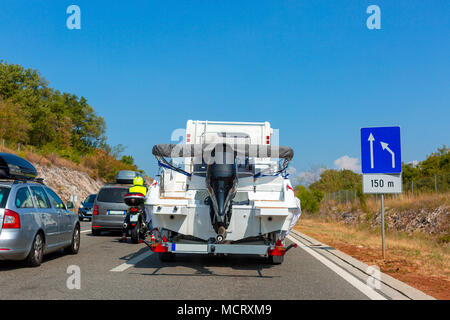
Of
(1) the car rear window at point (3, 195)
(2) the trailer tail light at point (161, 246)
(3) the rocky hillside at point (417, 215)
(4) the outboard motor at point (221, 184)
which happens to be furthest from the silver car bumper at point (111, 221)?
(3) the rocky hillside at point (417, 215)

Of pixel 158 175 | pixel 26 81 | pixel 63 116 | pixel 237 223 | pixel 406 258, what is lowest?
pixel 406 258

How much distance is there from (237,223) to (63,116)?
63.9 m

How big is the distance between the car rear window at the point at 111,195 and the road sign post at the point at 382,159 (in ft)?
27.8

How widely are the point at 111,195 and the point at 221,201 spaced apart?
9.51 m

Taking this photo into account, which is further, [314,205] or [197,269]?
[314,205]

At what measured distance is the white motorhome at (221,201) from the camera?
8.41 meters

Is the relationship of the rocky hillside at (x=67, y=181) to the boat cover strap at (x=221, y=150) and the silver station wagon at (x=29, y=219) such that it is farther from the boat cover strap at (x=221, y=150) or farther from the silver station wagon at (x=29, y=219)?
the boat cover strap at (x=221, y=150)

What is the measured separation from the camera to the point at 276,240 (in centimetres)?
937

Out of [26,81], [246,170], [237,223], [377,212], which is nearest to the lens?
[237,223]

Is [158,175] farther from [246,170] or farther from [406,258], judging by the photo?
[406,258]

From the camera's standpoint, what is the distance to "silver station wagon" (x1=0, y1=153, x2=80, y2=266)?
344 inches

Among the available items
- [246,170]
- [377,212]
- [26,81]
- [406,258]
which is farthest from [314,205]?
[26,81]

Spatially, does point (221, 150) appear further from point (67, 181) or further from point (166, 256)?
point (67, 181)
